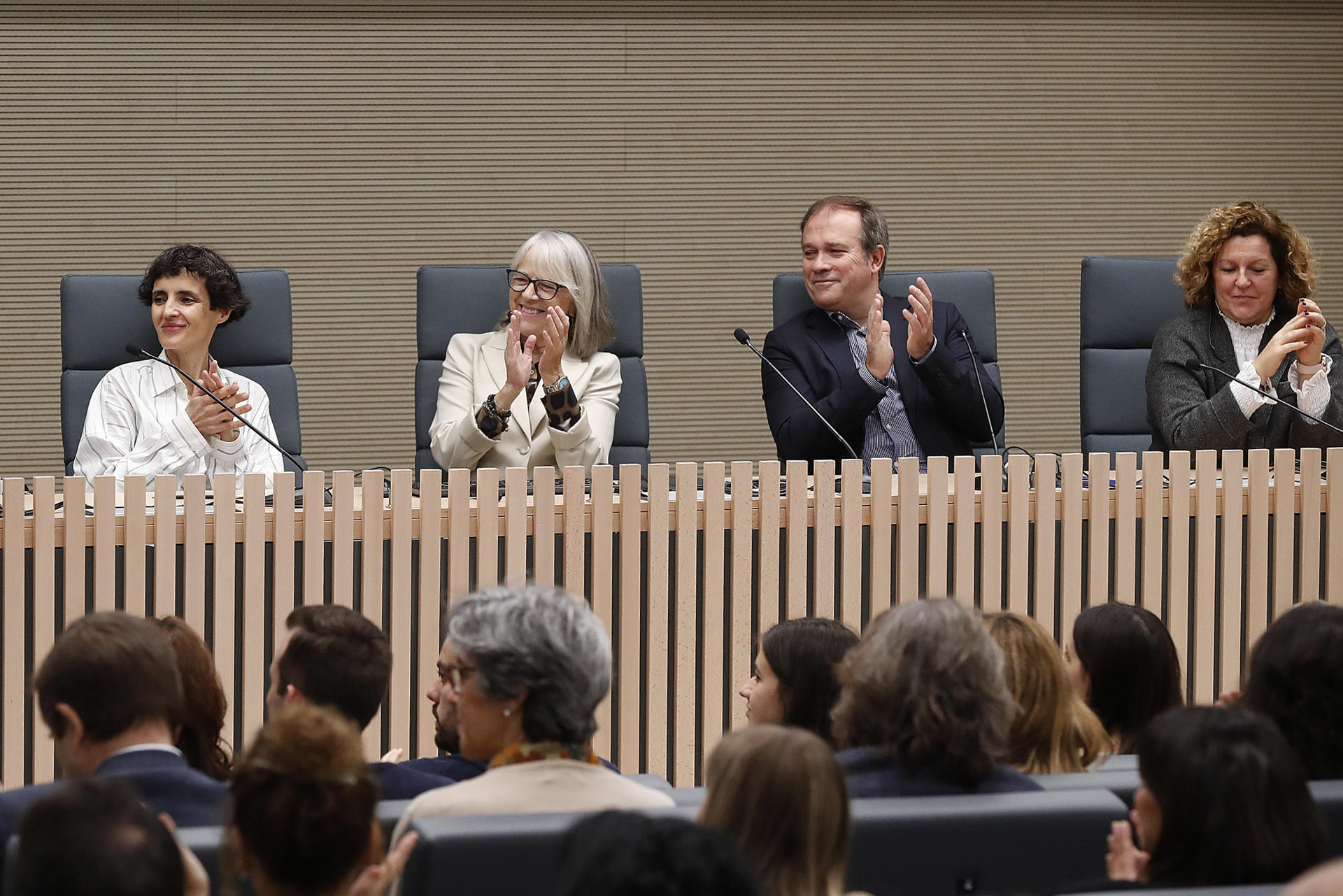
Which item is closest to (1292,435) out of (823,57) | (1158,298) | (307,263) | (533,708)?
(1158,298)

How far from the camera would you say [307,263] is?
5.54 meters

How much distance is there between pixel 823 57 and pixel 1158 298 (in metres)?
1.69

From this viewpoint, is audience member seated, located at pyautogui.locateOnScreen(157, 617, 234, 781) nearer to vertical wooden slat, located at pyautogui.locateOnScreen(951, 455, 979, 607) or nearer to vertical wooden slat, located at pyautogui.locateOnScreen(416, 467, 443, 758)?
vertical wooden slat, located at pyautogui.locateOnScreen(416, 467, 443, 758)

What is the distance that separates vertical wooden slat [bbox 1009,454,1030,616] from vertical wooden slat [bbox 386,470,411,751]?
1239 millimetres

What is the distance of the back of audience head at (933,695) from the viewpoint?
1.99 meters

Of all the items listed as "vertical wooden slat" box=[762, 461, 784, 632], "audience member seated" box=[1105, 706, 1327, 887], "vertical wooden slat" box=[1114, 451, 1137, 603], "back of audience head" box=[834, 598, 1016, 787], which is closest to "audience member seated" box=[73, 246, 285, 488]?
"vertical wooden slat" box=[762, 461, 784, 632]

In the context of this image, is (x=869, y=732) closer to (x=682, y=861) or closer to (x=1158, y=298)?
(x=682, y=861)

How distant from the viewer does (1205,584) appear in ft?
11.6

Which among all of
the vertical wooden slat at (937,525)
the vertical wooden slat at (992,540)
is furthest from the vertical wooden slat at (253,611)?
the vertical wooden slat at (992,540)

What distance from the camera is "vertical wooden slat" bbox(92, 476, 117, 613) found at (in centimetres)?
311

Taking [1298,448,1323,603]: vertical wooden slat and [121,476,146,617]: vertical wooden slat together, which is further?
[1298,448,1323,603]: vertical wooden slat

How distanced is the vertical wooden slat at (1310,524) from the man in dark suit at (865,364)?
843 millimetres

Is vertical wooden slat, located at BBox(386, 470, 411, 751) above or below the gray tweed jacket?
below

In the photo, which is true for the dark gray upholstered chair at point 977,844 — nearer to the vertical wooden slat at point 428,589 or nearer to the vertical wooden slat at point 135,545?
the vertical wooden slat at point 428,589
